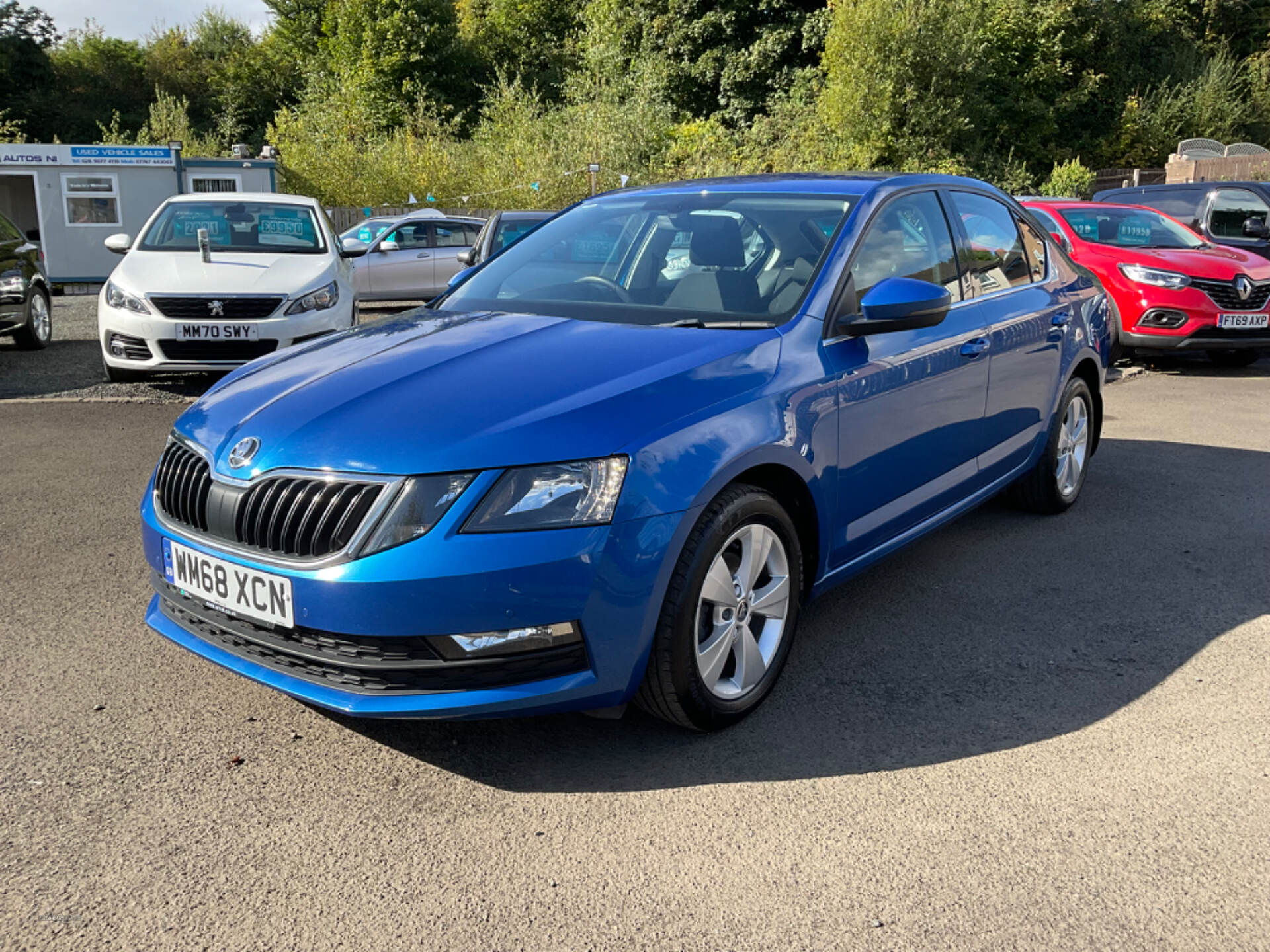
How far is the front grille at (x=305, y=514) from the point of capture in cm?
272

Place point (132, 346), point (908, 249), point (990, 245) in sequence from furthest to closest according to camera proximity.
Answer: point (132, 346) → point (990, 245) → point (908, 249)

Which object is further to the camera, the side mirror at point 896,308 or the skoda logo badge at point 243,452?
the side mirror at point 896,308

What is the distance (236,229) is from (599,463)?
808 cm

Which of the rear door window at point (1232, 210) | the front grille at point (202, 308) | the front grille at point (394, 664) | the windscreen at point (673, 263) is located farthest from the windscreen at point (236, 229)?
the rear door window at point (1232, 210)

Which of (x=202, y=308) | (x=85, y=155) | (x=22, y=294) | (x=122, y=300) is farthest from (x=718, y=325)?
(x=85, y=155)

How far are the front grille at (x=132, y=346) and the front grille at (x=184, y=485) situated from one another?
5.81 meters

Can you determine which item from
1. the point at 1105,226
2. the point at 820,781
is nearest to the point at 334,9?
the point at 1105,226

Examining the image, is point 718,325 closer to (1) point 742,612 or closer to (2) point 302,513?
(1) point 742,612

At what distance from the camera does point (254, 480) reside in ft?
9.42

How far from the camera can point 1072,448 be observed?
5.72m

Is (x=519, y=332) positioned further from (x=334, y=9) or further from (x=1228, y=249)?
(x=334, y=9)

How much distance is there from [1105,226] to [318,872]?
443 inches

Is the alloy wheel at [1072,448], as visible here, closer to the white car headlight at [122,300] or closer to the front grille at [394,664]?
the front grille at [394,664]

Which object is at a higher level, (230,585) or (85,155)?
(85,155)
